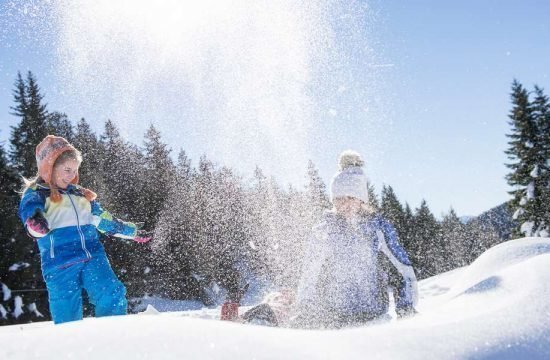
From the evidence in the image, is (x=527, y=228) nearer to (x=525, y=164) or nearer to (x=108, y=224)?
(x=525, y=164)

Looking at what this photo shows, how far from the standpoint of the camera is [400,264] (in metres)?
3.25

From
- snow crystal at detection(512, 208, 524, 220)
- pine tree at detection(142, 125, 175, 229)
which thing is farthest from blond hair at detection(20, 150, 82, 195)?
snow crystal at detection(512, 208, 524, 220)

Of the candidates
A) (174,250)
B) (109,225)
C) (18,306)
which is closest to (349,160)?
(109,225)

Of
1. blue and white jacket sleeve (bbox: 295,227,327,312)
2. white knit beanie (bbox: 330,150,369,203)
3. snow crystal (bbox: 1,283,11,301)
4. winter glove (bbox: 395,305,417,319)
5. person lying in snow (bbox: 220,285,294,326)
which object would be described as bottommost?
winter glove (bbox: 395,305,417,319)

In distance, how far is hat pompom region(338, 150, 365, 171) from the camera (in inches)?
150

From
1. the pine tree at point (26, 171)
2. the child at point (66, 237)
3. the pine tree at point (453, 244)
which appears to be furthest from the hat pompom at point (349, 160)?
the pine tree at point (453, 244)

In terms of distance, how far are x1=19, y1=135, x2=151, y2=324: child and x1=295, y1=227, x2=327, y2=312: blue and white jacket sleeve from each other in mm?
1664

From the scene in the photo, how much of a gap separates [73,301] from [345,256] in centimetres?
232

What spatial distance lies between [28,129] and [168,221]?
31.5 feet

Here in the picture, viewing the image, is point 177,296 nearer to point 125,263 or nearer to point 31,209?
point 125,263

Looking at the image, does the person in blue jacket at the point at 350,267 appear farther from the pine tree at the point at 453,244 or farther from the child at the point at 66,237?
the pine tree at the point at 453,244

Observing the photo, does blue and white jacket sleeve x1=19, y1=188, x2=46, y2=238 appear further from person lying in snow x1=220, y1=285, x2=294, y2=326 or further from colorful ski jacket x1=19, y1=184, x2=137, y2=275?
person lying in snow x1=220, y1=285, x2=294, y2=326

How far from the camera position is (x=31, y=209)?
11.1 feet

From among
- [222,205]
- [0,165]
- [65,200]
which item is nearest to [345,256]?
[65,200]
